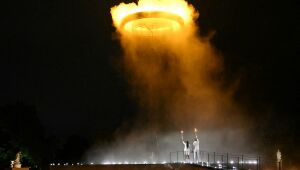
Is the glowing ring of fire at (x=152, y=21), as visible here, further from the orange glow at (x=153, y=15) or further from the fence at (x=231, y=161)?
the fence at (x=231, y=161)

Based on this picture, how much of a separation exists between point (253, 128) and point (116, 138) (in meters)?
26.7

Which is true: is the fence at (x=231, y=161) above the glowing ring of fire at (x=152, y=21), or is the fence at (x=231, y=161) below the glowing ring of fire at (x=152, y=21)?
below

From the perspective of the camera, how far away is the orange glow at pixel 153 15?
111 ft

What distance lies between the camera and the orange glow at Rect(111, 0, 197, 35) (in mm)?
33781

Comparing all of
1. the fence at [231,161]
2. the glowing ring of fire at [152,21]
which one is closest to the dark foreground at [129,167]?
the fence at [231,161]

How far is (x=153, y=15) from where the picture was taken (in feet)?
111

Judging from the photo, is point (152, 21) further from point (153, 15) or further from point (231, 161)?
point (231, 161)

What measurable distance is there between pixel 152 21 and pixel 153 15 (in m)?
0.57

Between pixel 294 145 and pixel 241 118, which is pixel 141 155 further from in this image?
pixel 294 145

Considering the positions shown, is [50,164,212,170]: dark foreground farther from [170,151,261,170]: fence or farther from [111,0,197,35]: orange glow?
[111,0,197,35]: orange glow

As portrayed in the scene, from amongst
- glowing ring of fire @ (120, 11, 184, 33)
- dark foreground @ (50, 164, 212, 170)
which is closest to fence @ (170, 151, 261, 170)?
dark foreground @ (50, 164, 212, 170)

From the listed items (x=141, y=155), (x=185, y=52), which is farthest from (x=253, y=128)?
(x=141, y=155)

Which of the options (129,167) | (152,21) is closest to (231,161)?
(129,167)

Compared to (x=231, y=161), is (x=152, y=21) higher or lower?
higher
